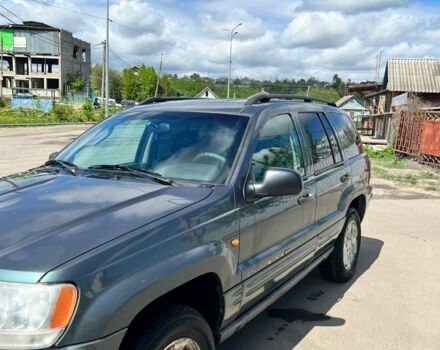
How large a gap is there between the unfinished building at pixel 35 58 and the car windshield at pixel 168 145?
97356 mm

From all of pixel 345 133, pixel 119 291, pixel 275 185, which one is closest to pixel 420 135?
pixel 345 133

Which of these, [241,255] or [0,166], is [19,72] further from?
[241,255]

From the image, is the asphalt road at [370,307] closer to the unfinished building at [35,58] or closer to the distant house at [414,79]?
the distant house at [414,79]

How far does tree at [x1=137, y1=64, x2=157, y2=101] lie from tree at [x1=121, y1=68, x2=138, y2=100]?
37.5 inches

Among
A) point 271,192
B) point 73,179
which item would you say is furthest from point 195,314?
point 73,179

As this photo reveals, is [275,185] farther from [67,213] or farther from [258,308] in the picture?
[67,213]

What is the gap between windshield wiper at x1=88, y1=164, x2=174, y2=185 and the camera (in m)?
3.12

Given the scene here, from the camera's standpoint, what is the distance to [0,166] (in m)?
13.2

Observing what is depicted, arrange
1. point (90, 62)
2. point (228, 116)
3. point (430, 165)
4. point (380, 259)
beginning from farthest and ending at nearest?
point (90, 62) < point (430, 165) < point (380, 259) < point (228, 116)

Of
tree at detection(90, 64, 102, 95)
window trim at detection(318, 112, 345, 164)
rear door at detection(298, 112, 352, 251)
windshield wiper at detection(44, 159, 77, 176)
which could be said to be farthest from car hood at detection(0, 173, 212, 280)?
tree at detection(90, 64, 102, 95)

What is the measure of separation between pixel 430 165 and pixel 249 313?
48.5 ft

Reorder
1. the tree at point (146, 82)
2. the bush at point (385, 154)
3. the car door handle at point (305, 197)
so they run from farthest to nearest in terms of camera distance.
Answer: the tree at point (146, 82), the bush at point (385, 154), the car door handle at point (305, 197)

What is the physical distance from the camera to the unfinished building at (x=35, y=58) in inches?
3839

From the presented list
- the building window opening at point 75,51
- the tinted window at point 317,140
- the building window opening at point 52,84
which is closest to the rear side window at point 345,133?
the tinted window at point 317,140
